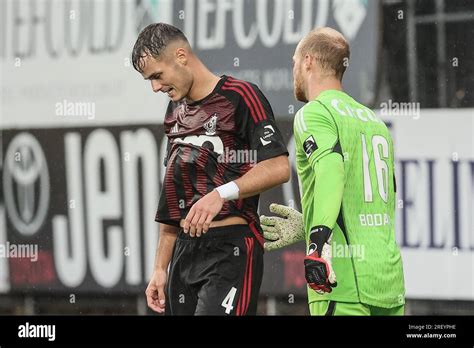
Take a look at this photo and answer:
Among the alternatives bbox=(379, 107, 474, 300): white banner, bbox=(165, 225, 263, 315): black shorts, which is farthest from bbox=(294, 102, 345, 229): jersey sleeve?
bbox=(379, 107, 474, 300): white banner

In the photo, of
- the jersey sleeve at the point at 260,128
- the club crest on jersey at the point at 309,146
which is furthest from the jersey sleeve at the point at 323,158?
the jersey sleeve at the point at 260,128

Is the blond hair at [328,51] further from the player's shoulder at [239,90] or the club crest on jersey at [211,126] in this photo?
the club crest on jersey at [211,126]

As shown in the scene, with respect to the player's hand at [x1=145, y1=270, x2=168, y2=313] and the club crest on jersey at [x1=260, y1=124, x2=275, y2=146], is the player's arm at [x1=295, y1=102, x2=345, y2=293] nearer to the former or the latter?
the club crest on jersey at [x1=260, y1=124, x2=275, y2=146]

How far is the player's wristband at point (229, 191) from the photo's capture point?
14.6 feet

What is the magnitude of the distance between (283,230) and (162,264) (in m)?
0.57

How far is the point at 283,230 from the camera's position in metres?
4.94

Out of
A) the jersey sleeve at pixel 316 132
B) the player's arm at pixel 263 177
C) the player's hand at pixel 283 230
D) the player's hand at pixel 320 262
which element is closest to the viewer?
the player's hand at pixel 320 262

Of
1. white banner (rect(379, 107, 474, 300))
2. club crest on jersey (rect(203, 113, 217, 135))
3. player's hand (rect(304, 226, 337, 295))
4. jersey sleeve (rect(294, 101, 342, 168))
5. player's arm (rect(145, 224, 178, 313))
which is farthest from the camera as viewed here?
white banner (rect(379, 107, 474, 300))

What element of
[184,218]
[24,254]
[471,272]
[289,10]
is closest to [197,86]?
[184,218]

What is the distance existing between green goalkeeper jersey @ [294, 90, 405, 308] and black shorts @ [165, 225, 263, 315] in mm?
287

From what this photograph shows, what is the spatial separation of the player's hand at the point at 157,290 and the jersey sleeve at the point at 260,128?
72 centimetres

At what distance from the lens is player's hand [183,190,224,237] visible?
4.39m

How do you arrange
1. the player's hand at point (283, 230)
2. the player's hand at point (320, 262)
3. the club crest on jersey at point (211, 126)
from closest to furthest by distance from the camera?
the player's hand at point (320, 262) → the club crest on jersey at point (211, 126) → the player's hand at point (283, 230)

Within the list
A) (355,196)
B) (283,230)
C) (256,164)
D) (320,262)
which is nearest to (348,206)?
(355,196)
